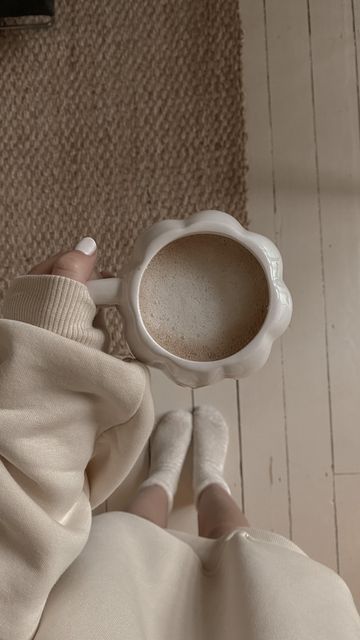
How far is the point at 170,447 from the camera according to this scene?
1.20 meters

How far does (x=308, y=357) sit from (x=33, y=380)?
2.44ft

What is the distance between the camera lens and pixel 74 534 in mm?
596

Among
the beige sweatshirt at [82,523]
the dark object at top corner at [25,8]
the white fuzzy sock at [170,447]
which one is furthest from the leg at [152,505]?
the dark object at top corner at [25,8]

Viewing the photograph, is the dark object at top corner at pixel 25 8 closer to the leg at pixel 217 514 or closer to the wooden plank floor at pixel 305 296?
the wooden plank floor at pixel 305 296

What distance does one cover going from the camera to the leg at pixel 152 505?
1.05m

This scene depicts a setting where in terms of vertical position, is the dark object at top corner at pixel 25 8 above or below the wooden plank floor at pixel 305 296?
above

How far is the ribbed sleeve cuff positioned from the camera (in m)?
0.55

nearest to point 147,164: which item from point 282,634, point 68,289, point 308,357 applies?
point 308,357

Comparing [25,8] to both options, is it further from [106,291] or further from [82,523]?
[82,523]

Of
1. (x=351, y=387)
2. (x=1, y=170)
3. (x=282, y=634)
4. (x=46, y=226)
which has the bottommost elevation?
(x=282, y=634)

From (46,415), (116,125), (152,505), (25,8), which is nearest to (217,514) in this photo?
(152,505)

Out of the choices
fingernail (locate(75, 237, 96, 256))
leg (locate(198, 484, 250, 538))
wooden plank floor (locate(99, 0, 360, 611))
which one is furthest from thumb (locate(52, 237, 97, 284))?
wooden plank floor (locate(99, 0, 360, 611))

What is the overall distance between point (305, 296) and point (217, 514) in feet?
1.38

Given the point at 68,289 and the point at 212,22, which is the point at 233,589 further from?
the point at 212,22
